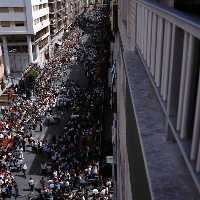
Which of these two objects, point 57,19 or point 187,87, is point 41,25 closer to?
point 57,19

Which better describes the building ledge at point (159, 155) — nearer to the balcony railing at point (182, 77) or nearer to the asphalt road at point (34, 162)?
the balcony railing at point (182, 77)

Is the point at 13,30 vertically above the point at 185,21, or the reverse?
the point at 185,21

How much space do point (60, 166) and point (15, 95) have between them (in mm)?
18703

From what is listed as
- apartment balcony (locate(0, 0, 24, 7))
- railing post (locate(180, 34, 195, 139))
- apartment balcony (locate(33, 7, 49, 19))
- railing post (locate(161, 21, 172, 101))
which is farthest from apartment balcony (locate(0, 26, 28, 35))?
railing post (locate(180, 34, 195, 139))

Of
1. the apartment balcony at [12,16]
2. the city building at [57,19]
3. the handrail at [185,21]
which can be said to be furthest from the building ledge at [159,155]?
the city building at [57,19]

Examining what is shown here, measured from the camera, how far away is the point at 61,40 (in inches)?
3152

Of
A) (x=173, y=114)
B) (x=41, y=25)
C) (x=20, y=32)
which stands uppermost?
(x=173, y=114)

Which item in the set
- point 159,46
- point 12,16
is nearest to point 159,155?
point 159,46

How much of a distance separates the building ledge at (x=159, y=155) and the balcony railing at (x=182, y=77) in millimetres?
365

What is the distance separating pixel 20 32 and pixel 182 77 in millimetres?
49787

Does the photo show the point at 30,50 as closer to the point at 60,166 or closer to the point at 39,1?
the point at 39,1

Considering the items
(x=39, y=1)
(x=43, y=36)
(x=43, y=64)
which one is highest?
(x=39, y=1)

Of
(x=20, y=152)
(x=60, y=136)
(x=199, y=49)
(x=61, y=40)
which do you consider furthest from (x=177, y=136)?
(x=61, y=40)

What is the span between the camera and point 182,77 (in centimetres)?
396
